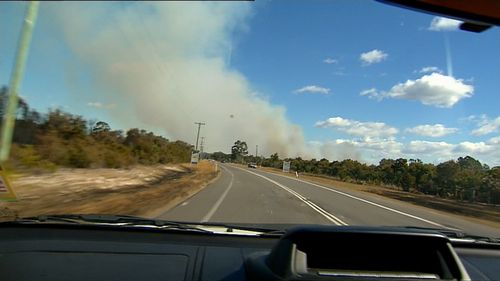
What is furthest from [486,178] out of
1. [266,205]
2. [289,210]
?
[266,205]

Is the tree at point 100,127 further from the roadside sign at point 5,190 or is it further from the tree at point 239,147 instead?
the tree at point 239,147

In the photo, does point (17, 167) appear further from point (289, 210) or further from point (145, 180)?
point (289, 210)

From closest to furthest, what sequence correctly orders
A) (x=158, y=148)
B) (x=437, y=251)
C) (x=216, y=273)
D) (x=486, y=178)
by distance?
(x=437, y=251)
(x=216, y=273)
(x=158, y=148)
(x=486, y=178)

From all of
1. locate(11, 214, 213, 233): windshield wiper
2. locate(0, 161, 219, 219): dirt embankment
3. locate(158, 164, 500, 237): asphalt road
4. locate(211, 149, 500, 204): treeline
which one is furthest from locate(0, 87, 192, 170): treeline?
locate(158, 164, 500, 237): asphalt road

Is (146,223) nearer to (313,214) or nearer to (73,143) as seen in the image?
(73,143)

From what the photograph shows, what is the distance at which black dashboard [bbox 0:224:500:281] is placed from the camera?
264cm

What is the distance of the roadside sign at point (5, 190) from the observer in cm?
315

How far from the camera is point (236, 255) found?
3.57m

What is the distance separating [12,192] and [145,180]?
1.67 metres

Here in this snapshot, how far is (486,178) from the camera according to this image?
8.81 metres

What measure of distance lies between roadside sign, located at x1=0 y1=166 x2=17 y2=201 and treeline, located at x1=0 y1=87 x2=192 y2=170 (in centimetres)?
24

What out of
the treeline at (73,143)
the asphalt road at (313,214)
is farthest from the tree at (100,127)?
the asphalt road at (313,214)

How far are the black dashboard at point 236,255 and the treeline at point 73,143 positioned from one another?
66cm

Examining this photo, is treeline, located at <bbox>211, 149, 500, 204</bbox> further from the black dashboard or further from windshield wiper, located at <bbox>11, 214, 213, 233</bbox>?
the black dashboard
